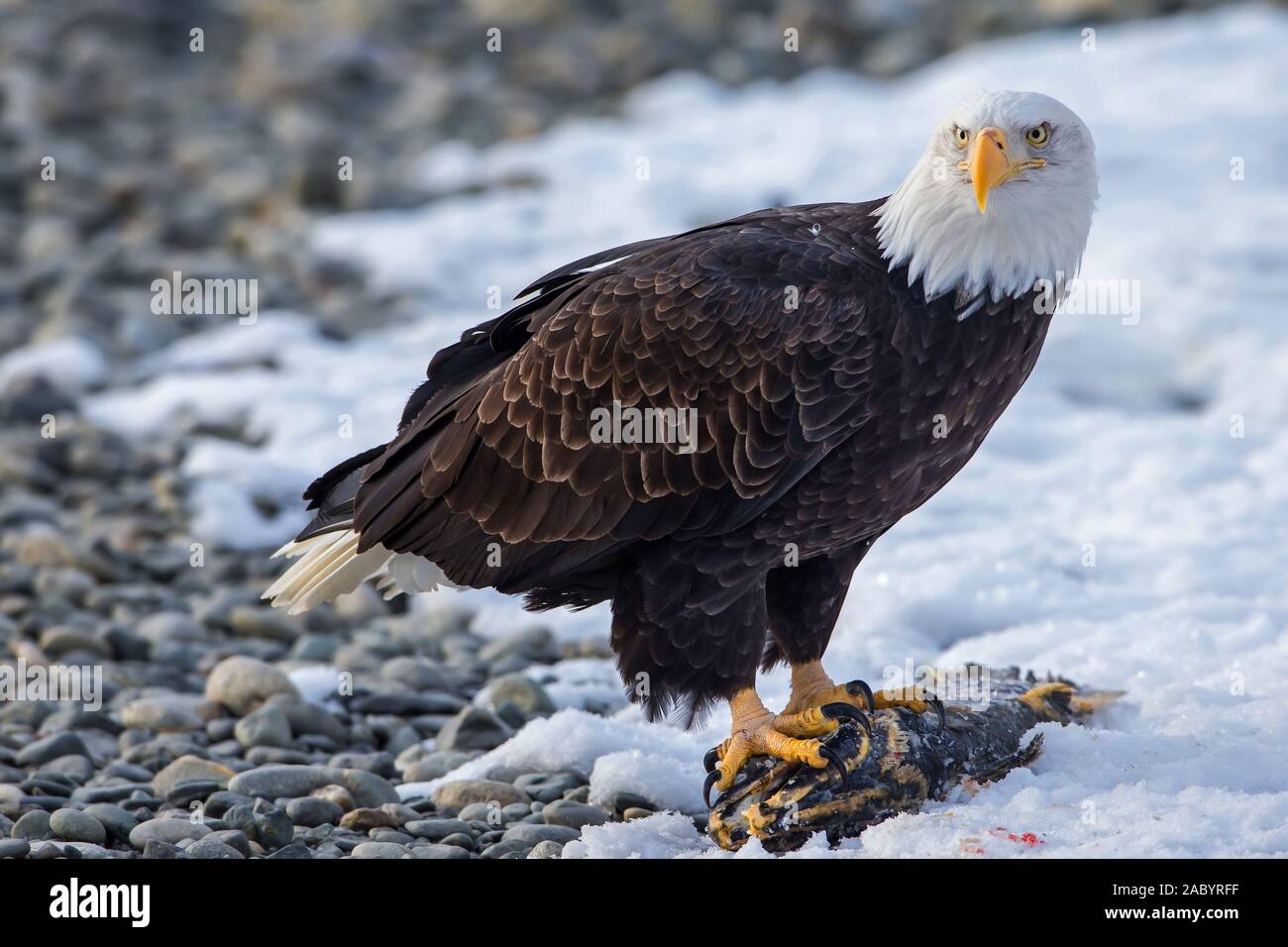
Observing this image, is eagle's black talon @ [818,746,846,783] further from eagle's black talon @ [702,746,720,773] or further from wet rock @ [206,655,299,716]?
wet rock @ [206,655,299,716]

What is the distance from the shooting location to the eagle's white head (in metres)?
4.39

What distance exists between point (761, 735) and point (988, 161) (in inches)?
64.6

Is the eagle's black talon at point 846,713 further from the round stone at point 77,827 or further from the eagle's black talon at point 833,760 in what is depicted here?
the round stone at point 77,827

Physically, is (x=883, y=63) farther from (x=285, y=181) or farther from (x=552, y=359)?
(x=552, y=359)

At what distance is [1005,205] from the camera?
4.46m

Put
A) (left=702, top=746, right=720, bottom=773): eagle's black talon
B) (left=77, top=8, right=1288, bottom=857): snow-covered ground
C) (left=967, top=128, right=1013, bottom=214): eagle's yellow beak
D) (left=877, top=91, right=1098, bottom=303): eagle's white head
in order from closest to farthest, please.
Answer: (left=967, top=128, right=1013, bottom=214): eagle's yellow beak
(left=877, top=91, right=1098, bottom=303): eagle's white head
(left=77, top=8, right=1288, bottom=857): snow-covered ground
(left=702, top=746, right=720, bottom=773): eagle's black talon

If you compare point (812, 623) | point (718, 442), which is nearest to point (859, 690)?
point (812, 623)

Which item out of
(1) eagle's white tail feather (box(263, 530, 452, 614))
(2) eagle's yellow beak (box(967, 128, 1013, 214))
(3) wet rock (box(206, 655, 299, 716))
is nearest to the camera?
(2) eagle's yellow beak (box(967, 128, 1013, 214))

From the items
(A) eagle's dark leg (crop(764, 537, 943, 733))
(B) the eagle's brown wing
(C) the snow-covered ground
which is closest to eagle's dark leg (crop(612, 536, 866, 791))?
(B) the eagle's brown wing

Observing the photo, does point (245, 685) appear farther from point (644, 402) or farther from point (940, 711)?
point (940, 711)

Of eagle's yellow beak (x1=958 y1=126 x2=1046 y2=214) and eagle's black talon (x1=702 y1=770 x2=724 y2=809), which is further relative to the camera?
eagle's black talon (x1=702 y1=770 x2=724 y2=809)

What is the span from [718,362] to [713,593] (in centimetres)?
62

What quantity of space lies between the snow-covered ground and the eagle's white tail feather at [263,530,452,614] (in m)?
0.64
